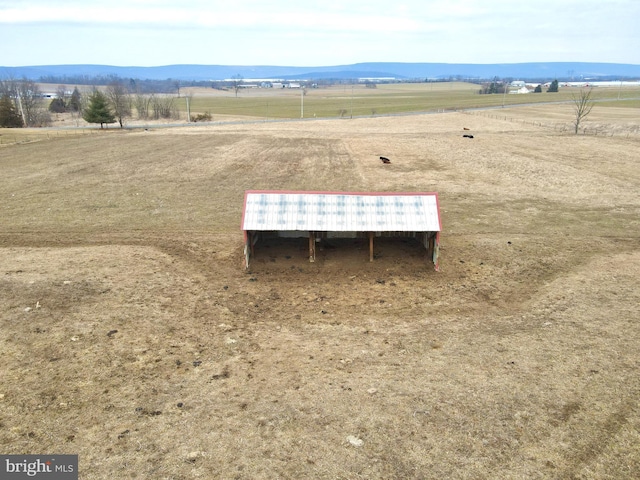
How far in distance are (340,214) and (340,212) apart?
114mm

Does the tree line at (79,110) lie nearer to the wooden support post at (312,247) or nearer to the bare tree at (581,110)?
the wooden support post at (312,247)

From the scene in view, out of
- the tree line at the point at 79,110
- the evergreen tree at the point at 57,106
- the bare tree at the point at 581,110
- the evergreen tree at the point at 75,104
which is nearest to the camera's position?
the bare tree at the point at 581,110

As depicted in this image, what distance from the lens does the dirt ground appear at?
917cm

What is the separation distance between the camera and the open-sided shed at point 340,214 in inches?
712

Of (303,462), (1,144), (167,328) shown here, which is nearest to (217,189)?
(167,328)

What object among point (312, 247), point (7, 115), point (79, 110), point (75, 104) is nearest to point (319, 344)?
point (312, 247)

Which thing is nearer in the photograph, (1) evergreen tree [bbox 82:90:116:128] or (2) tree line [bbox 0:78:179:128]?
(1) evergreen tree [bbox 82:90:116:128]

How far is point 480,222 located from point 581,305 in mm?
9641

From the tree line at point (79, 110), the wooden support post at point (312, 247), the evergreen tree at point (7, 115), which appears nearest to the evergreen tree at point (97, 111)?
the tree line at point (79, 110)

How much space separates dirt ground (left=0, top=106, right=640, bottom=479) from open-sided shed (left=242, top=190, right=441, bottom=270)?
1.59 m

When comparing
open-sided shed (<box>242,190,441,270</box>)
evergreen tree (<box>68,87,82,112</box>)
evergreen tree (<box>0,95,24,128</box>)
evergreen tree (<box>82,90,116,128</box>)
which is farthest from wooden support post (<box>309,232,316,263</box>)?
evergreen tree (<box>68,87,82,112</box>)

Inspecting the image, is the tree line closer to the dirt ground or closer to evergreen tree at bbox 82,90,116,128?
evergreen tree at bbox 82,90,116,128

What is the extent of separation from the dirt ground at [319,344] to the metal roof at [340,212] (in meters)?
1.76

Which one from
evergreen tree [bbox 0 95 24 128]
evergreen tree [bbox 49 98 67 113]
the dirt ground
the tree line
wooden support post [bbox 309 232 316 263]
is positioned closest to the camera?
the dirt ground
